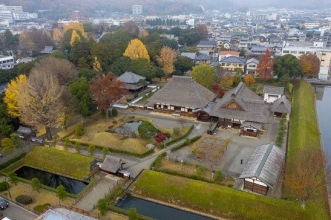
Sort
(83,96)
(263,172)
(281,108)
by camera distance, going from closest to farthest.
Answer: (263,172)
(83,96)
(281,108)

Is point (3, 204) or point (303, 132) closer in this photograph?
point (3, 204)

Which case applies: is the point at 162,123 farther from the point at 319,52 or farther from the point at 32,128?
the point at 319,52

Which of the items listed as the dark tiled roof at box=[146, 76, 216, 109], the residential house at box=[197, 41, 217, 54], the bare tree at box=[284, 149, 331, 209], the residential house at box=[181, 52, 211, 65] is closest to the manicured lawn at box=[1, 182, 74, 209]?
the bare tree at box=[284, 149, 331, 209]

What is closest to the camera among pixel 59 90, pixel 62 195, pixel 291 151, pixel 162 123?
pixel 62 195

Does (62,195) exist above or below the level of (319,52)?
below

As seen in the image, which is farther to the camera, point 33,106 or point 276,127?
point 276,127

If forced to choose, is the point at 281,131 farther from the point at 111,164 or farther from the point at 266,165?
the point at 111,164

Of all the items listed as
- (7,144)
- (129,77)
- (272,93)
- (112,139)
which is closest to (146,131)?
(112,139)

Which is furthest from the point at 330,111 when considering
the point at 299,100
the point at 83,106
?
the point at 83,106

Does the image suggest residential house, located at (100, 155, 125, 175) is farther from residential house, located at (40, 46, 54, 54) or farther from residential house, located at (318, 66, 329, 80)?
residential house, located at (40, 46, 54, 54)
